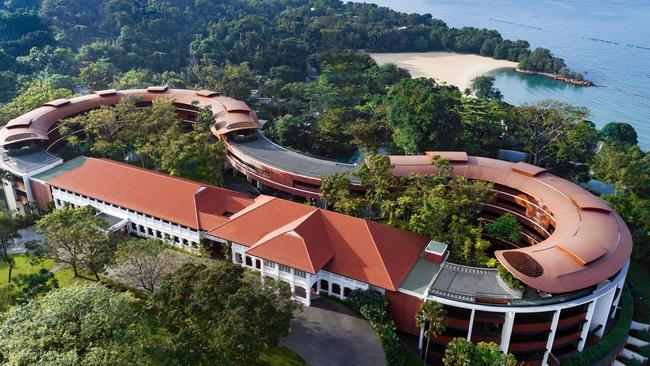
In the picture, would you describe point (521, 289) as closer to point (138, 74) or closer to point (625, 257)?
point (625, 257)

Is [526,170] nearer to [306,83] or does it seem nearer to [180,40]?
[306,83]

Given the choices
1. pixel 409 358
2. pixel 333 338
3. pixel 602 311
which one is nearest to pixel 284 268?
pixel 333 338

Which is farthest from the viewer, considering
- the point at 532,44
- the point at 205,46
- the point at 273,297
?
the point at 532,44

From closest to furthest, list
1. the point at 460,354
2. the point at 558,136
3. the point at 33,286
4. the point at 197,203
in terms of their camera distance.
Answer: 1. the point at 460,354
2. the point at 33,286
3. the point at 197,203
4. the point at 558,136

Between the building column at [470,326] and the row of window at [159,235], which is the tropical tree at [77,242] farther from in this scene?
the building column at [470,326]

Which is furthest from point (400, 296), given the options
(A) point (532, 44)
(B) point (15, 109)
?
(A) point (532, 44)

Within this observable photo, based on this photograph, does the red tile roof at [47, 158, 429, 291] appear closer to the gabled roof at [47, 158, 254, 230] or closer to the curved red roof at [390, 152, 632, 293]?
the gabled roof at [47, 158, 254, 230]

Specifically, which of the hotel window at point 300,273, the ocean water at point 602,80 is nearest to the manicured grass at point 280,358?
the hotel window at point 300,273
